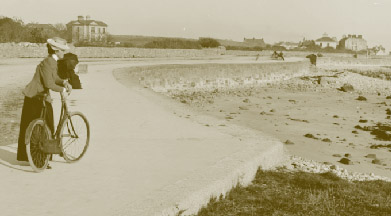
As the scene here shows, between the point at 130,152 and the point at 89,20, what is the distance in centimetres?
11345

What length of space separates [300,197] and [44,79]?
358 cm

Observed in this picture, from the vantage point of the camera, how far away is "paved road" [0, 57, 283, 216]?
518cm

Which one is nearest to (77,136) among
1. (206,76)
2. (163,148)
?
(163,148)

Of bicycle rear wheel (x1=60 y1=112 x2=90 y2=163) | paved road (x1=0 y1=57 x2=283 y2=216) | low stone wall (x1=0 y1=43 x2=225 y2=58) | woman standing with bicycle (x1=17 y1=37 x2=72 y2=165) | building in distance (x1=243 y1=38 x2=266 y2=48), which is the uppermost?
building in distance (x1=243 y1=38 x2=266 y2=48)

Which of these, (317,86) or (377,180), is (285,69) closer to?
(317,86)

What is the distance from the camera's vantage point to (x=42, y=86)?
6.43 m

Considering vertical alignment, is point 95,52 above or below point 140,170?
above

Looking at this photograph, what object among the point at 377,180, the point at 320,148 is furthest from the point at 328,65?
the point at 377,180

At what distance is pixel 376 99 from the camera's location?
33.9 metres

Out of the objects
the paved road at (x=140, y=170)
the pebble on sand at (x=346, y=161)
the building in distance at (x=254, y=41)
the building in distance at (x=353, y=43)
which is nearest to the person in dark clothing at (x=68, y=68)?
the paved road at (x=140, y=170)

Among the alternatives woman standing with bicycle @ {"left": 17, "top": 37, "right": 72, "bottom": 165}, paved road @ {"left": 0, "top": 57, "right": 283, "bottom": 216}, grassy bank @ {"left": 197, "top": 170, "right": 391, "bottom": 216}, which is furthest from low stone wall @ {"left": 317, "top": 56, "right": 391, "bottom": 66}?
woman standing with bicycle @ {"left": 17, "top": 37, "right": 72, "bottom": 165}

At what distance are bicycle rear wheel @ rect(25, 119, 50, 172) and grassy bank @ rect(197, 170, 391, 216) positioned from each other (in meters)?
2.16

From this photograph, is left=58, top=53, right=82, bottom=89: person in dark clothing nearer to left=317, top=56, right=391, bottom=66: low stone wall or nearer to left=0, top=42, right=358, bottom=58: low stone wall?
left=0, top=42, right=358, bottom=58: low stone wall

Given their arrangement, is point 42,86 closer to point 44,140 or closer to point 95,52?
point 44,140
